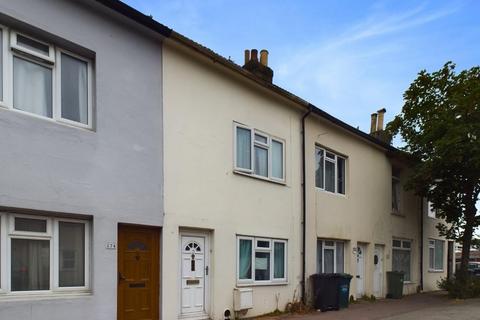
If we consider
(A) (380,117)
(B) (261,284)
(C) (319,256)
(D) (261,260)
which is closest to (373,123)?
(A) (380,117)

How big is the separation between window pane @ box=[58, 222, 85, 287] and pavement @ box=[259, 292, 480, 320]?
547 cm

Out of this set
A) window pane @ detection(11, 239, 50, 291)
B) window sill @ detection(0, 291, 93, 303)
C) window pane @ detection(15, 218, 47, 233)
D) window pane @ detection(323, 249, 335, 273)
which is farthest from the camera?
window pane @ detection(323, 249, 335, 273)

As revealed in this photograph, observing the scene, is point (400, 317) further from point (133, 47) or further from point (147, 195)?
point (133, 47)

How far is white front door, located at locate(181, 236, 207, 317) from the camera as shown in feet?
35.7

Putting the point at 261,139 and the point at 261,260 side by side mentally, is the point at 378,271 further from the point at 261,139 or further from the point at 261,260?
the point at 261,139

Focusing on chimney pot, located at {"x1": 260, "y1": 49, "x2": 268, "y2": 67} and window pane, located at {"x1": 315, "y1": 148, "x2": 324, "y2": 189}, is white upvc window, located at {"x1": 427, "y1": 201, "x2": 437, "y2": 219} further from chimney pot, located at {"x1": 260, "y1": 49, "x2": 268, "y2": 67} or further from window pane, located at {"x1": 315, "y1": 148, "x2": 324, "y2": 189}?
chimney pot, located at {"x1": 260, "y1": 49, "x2": 268, "y2": 67}

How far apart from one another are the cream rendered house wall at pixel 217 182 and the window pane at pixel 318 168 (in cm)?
178

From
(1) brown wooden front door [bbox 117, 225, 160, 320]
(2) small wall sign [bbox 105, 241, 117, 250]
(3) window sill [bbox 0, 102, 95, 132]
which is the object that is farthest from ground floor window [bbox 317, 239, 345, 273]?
(3) window sill [bbox 0, 102, 95, 132]

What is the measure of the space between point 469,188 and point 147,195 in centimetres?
1452

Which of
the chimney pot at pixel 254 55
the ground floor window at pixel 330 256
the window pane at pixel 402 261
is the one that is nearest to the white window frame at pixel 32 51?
the chimney pot at pixel 254 55

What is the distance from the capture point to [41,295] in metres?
7.96

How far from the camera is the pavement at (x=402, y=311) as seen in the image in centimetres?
1335

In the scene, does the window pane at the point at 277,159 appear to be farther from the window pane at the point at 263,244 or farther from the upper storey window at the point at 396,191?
the upper storey window at the point at 396,191

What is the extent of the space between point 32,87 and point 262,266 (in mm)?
7479
